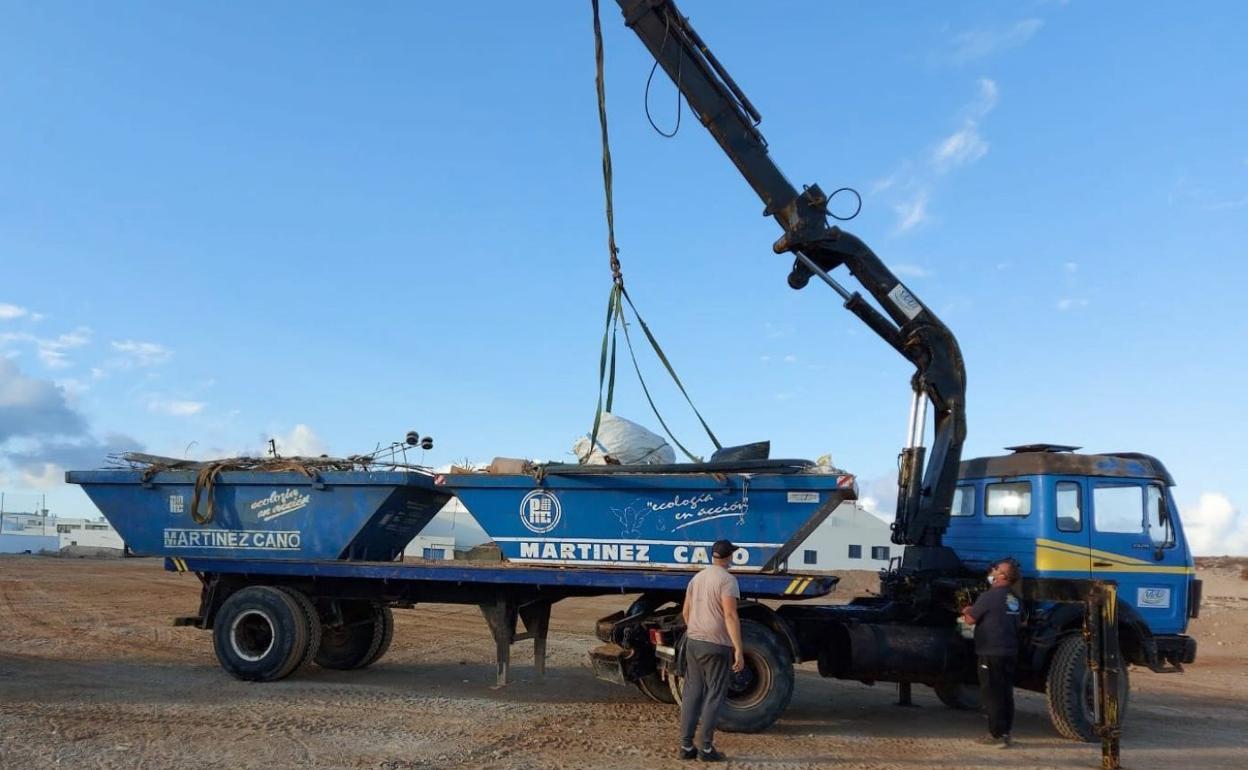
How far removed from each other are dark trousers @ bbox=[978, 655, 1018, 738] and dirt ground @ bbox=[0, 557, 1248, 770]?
26 centimetres

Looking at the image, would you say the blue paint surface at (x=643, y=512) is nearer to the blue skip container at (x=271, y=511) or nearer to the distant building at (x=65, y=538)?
the blue skip container at (x=271, y=511)

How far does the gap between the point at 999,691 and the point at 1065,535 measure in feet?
6.14

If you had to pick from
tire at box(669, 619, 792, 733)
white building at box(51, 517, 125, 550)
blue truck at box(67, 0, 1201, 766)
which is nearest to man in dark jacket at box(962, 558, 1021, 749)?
blue truck at box(67, 0, 1201, 766)

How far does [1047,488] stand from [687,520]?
3.59 meters

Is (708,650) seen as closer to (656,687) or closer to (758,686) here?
(758,686)

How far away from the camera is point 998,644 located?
28.3 feet

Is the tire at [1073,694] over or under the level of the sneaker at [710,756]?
over

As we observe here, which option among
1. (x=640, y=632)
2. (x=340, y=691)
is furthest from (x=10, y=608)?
(x=640, y=632)

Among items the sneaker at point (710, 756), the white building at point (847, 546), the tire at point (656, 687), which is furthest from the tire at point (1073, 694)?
the white building at point (847, 546)

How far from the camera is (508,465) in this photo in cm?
1009

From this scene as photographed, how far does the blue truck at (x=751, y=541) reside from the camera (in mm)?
9242

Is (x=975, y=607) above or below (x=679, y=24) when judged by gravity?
below

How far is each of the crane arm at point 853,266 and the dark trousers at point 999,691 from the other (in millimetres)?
1751

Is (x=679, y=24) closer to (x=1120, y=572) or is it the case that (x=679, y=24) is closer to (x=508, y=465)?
(x=508, y=465)
